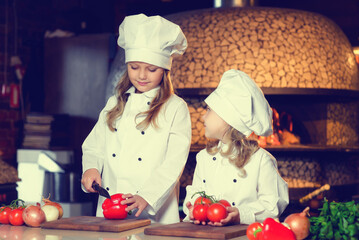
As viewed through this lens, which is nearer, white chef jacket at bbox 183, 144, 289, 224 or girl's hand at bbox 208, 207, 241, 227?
girl's hand at bbox 208, 207, 241, 227

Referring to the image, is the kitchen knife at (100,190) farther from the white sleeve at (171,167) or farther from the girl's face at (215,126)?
the girl's face at (215,126)

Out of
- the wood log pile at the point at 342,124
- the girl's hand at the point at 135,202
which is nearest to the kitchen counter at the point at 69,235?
the girl's hand at the point at 135,202

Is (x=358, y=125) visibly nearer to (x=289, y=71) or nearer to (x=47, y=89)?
(x=289, y=71)

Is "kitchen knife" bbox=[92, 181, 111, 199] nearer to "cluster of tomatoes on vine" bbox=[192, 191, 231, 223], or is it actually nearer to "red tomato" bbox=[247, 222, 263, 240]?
"cluster of tomatoes on vine" bbox=[192, 191, 231, 223]

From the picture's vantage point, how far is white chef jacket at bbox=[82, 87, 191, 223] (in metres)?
2.54

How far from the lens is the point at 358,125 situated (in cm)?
546

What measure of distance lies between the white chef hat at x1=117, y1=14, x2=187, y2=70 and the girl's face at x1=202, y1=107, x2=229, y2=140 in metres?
0.35

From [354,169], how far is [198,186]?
3.09m

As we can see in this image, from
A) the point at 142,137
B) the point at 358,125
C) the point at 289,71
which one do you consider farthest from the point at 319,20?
the point at 142,137

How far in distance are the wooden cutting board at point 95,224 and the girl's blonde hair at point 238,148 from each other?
40 centimetres

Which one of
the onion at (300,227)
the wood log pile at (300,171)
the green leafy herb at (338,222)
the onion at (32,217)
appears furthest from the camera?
the wood log pile at (300,171)

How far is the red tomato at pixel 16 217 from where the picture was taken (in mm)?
2131

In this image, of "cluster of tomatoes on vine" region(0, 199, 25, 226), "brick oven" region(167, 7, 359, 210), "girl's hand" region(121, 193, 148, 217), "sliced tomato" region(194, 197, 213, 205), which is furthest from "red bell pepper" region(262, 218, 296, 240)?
"brick oven" region(167, 7, 359, 210)

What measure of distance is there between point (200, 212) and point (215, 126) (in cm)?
44
